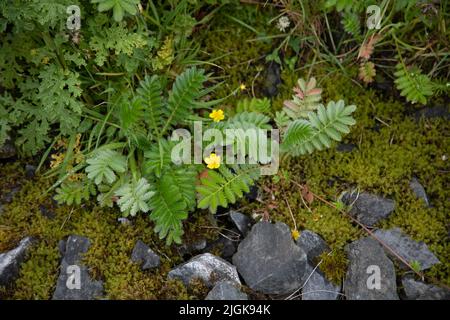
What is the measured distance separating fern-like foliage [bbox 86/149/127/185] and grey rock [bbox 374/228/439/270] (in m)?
1.70

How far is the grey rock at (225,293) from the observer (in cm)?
282

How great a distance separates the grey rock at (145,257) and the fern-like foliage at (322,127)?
42.6 inches

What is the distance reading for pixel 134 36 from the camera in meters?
2.99

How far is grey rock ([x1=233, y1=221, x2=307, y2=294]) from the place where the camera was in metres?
2.92

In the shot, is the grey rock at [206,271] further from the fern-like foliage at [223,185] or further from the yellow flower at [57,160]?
the yellow flower at [57,160]

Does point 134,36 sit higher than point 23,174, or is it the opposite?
point 134,36

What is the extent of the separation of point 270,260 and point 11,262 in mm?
1604

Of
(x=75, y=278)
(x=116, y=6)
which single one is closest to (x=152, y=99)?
(x=116, y=6)

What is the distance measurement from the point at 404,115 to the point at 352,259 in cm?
122

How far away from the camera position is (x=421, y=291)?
2867mm

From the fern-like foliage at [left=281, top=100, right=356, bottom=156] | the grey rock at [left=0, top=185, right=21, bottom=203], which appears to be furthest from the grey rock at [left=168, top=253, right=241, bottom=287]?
the grey rock at [left=0, top=185, right=21, bottom=203]

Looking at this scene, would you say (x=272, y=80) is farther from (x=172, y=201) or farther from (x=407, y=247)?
(x=407, y=247)

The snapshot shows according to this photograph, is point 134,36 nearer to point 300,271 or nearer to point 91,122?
point 91,122
